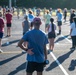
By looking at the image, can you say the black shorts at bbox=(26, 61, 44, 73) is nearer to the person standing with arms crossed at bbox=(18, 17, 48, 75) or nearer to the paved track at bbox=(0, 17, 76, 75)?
the person standing with arms crossed at bbox=(18, 17, 48, 75)

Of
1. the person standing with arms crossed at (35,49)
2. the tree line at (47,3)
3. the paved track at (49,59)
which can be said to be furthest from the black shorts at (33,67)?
the tree line at (47,3)

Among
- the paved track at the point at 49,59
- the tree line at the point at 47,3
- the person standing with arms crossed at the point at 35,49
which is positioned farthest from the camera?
the tree line at the point at 47,3

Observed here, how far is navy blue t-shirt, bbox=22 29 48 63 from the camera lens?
21.6 ft

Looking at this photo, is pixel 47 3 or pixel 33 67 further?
pixel 47 3

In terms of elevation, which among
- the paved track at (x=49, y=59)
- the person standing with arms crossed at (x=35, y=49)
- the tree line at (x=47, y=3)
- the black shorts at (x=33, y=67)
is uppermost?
the person standing with arms crossed at (x=35, y=49)

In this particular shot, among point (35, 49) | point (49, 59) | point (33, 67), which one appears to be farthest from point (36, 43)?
point (49, 59)

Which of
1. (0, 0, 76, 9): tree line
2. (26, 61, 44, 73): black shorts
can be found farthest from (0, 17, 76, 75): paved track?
(0, 0, 76, 9): tree line

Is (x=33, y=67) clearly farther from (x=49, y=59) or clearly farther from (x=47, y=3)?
(x=47, y=3)

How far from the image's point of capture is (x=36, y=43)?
664 centimetres

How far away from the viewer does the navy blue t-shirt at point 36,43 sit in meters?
6.59

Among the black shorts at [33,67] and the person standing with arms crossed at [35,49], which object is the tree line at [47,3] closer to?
the person standing with arms crossed at [35,49]

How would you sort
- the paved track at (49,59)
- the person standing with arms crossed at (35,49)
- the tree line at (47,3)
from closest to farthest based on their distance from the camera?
the person standing with arms crossed at (35,49) → the paved track at (49,59) → the tree line at (47,3)

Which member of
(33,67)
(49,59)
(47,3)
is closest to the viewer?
(33,67)

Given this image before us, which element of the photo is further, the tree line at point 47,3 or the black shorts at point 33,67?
the tree line at point 47,3
